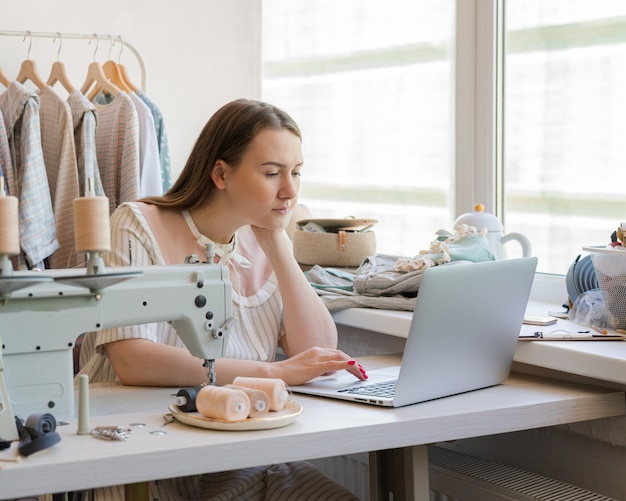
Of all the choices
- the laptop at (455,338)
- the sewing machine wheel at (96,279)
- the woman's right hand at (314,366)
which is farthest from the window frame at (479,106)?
the sewing machine wheel at (96,279)

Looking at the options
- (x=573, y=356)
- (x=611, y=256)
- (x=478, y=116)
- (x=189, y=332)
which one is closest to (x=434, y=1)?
(x=478, y=116)

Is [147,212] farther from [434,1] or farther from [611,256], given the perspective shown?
[434,1]

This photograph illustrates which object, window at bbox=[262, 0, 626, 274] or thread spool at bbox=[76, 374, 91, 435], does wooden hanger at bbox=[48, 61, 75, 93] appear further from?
thread spool at bbox=[76, 374, 91, 435]

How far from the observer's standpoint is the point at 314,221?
2.45 meters

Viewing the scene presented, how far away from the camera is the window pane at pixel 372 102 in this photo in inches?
105

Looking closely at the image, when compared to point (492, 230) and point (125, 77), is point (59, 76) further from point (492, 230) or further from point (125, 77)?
point (492, 230)

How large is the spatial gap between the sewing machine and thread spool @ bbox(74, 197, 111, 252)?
0.14 ft

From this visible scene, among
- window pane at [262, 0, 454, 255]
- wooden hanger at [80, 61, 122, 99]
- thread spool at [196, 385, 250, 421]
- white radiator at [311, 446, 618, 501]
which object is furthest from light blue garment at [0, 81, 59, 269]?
thread spool at [196, 385, 250, 421]

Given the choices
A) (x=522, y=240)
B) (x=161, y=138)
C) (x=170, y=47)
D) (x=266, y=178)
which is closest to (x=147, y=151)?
(x=161, y=138)

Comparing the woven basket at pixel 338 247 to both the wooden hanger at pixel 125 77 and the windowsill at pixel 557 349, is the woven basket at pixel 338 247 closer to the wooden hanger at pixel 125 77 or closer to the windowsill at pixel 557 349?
the windowsill at pixel 557 349

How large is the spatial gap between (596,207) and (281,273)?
785 mm

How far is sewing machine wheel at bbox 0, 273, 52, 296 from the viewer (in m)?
1.18

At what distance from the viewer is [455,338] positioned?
4.93 ft

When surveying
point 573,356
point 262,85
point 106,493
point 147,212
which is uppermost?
point 262,85
